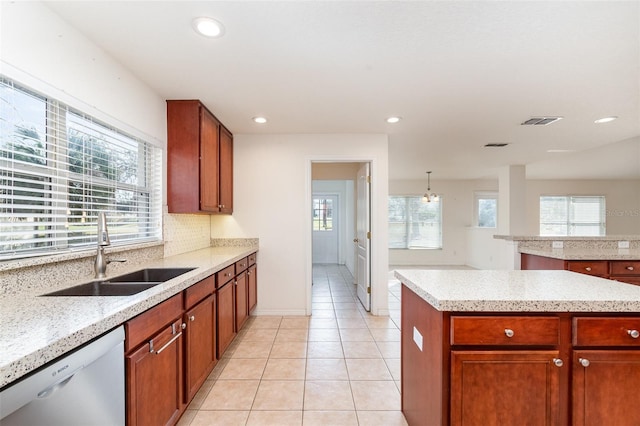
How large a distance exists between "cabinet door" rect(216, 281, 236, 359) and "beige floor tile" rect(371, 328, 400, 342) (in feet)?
4.91

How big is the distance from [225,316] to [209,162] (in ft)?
5.01

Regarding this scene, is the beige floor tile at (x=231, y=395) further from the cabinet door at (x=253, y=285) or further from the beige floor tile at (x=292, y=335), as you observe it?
the cabinet door at (x=253, y=285)

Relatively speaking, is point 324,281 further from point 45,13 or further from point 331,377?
point 45,13

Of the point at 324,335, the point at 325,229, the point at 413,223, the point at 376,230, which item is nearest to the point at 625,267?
the point at 376,230

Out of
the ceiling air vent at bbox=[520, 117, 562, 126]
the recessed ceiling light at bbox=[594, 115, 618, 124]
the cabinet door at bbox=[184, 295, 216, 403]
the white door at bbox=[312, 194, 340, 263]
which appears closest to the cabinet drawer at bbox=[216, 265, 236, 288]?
the cabinet door at bbox=[184, 295, 216, 403]

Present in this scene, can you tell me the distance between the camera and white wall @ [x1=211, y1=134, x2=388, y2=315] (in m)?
3.75

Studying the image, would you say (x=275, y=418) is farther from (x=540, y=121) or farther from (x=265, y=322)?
(x=540, y=121)

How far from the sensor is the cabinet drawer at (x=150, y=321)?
1265 mm

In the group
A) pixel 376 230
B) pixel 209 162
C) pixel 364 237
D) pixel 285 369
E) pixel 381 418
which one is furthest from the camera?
pixel 364 237

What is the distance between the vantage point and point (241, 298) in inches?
119

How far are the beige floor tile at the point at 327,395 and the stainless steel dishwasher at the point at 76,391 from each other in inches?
47.7

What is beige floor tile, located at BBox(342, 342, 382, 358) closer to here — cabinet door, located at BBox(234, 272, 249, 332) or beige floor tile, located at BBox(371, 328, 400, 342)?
beige floor tile, located at BBox(371, 328, 400, 342)

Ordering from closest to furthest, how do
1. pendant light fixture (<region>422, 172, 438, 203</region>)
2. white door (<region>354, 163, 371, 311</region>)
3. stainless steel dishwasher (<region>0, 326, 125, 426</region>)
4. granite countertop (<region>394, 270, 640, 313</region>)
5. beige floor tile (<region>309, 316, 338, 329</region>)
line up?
stainless steel dishwasher (<region>0, 326, 125, 426</region>) → granite countertop (<region>394, 270, 640, 313</region>) → beige floor tile (<region>309, 316, 338, 329</region>) → white door (<region>354, 163, 371, 311</region>) → pendant light fixture (<region>422, 172, 438, 203</region>)

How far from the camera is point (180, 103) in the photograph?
273 cm
